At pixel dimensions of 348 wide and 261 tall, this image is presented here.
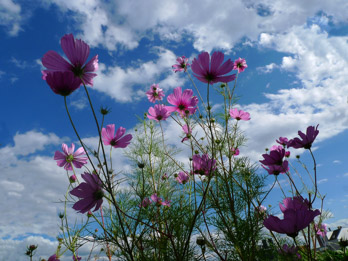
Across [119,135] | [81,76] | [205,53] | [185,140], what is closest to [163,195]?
[185,140]

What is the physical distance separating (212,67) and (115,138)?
1.56ft

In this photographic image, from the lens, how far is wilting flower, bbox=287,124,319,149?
1.17 m

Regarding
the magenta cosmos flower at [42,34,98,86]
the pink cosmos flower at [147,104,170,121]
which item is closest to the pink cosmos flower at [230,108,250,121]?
the pink cosmos flower at [147,104,170,121]

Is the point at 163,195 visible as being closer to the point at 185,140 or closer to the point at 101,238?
the point at 185,140

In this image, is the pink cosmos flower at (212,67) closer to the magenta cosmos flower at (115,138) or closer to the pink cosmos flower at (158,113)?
the magenta cosmos flower at (115,138)

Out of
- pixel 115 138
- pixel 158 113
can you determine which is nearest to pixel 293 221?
pixel 115 138

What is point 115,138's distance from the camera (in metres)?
1.05

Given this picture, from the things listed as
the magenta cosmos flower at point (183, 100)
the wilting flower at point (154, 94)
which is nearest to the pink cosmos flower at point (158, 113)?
the magenta cosmos flower at point (183, 100)

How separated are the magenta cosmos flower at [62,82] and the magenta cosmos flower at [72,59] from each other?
0.09 feet

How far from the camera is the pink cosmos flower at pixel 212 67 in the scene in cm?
97

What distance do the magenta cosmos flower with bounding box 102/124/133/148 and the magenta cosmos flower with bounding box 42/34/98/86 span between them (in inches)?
13.6

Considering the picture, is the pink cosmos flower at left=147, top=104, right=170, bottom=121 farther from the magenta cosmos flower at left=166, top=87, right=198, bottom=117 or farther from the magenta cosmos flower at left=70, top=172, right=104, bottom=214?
the magenta cosmos flower at left=70, top=172, right=104, bottom=214

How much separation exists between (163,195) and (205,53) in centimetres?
141

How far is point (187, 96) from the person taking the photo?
4.38 ft
